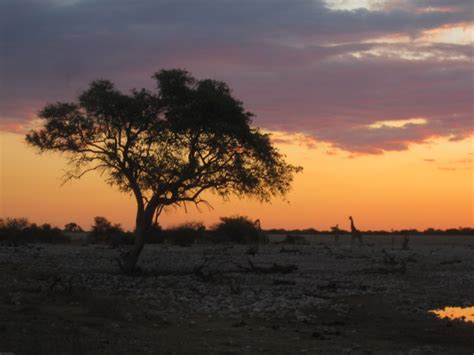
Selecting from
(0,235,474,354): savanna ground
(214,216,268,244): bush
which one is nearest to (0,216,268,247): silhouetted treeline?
(214,216,268,244): bush

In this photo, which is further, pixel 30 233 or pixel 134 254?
pixel 30 233

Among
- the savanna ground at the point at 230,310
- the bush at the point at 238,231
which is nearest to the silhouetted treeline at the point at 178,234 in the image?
the bush at the point at 238,231

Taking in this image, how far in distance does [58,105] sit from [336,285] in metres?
14.4

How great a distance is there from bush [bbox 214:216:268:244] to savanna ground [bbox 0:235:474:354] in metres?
27.9

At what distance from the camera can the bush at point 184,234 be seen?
199 feet

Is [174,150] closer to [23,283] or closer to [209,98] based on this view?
[209,98]

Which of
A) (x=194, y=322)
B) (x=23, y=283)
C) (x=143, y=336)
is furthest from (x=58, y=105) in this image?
(x=143, y=336)

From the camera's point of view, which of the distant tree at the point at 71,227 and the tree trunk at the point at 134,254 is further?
the distant tree at the point at 71,227

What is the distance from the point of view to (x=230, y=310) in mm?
19422

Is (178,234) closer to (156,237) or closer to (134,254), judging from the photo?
(156,237)

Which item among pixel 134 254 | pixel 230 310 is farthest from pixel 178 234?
pixel 230 310

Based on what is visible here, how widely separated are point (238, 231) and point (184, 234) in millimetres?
5215

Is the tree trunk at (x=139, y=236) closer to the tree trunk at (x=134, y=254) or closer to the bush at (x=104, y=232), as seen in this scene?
the tree trunk at (x=134, y=254)

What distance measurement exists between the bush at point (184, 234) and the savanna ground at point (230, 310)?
84.1 ft
